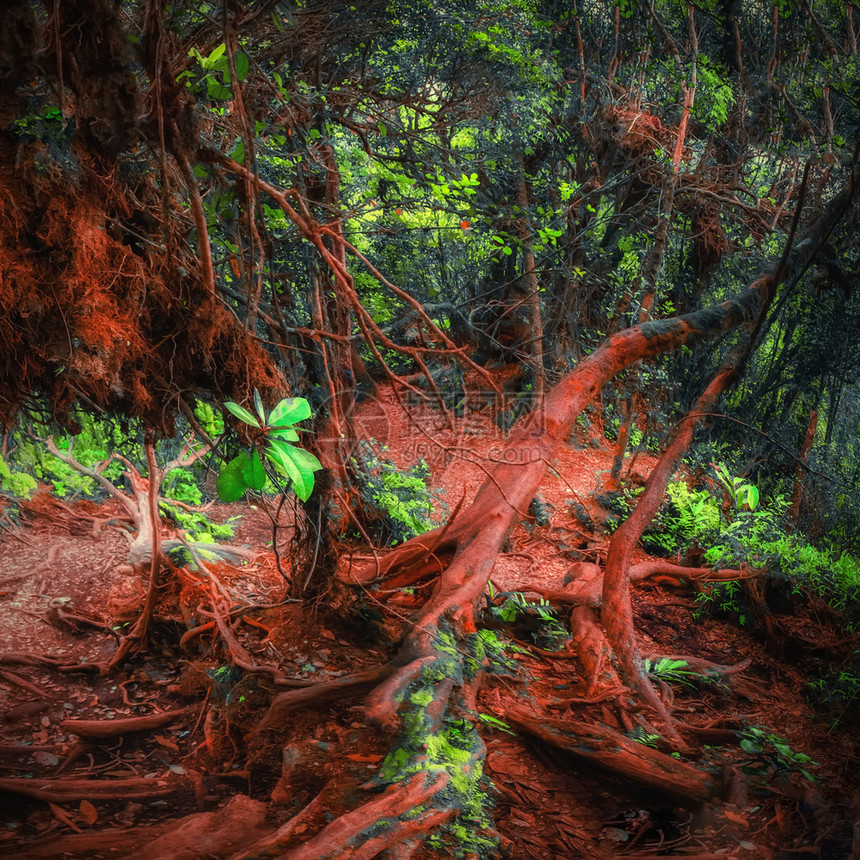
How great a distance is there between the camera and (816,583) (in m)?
5.15

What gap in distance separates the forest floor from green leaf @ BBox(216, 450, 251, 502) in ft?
2.55

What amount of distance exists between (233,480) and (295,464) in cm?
23

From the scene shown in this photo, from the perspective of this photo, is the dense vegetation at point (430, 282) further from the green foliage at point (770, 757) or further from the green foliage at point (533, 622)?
the green foliage at point (770, 757)

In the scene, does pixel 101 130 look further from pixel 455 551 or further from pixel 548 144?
pixel 548 144

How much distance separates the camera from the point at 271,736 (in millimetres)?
2594

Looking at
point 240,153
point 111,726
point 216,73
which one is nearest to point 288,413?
point 240,153

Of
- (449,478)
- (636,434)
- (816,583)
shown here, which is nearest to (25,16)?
(816,583)

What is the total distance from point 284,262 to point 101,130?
3136mm

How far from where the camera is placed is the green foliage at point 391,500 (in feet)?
18.4

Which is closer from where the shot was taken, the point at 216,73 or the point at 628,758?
the point at 216,73

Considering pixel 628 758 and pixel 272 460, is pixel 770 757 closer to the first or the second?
pixel 628 758

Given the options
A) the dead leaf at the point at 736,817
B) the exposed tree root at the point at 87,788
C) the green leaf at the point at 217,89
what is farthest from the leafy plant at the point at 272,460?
the dead leaf at the point at 736,817

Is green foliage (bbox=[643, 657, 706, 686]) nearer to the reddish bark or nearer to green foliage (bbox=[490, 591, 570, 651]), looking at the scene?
green foliage (bbox=[490, 591, 570, 651])

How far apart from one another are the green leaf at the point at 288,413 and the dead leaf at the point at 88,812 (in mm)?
1632
